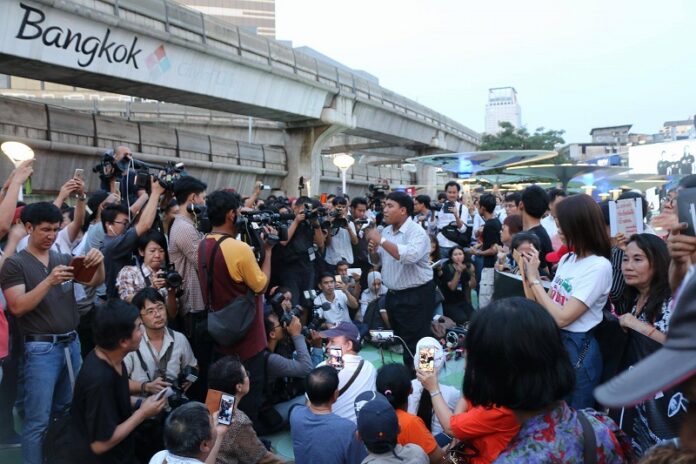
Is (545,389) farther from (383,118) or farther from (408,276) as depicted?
(383,118)

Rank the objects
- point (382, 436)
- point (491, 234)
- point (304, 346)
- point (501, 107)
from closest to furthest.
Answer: point (382, 436) → point (304, 346) → point (491, 234) → point (501, 107)

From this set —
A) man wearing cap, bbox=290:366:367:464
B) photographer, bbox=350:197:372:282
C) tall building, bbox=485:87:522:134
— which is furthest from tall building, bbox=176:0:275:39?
tall building, bbox=485:87:522:134

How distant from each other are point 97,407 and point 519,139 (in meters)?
45.8

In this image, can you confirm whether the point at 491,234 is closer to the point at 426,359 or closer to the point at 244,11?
the point at 426,359

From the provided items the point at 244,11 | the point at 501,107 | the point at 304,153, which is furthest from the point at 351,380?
the point at 501,107

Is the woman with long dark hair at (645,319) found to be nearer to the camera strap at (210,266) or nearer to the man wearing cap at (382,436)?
the man wearing cap at (382,436)

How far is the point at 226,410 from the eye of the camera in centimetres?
338

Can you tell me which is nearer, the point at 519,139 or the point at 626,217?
the point at 626,217

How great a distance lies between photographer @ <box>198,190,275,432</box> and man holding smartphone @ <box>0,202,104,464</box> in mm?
752

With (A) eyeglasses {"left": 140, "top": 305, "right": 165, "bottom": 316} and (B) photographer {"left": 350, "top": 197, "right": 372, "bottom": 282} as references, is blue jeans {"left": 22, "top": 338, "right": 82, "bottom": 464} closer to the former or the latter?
(A) eyeglasses {"left": 140, "top": 305, "right": 165, "bottom": 316}

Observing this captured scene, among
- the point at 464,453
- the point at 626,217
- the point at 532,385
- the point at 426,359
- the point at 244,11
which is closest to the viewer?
the point at 532,385

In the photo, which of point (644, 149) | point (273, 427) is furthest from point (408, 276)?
point (644, 149)

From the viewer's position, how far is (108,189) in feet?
19.5

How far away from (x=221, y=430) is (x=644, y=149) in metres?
47.4
